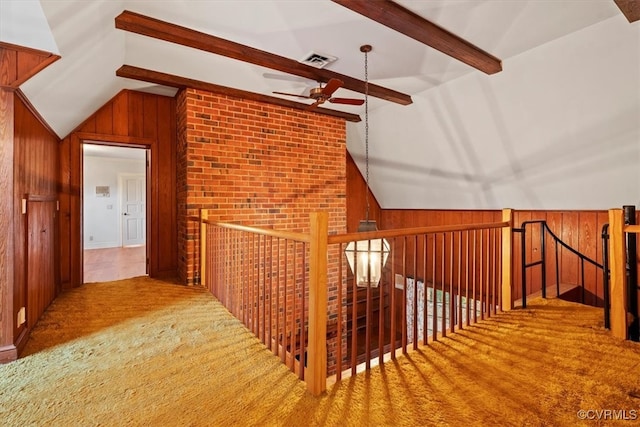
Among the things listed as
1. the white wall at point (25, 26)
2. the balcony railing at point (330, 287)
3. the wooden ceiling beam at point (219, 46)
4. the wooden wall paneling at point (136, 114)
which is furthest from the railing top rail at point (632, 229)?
the wooden wall paneling at point (136, 114)

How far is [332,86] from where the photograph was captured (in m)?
2.80

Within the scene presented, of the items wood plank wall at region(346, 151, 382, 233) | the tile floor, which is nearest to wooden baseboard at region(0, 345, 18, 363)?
the tile floor

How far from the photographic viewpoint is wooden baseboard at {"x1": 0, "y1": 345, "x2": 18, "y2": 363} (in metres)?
1.90

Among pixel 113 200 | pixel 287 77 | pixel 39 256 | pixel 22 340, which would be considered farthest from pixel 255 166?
pixel 113 200

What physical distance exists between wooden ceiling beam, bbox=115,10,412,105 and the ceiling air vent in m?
0.07

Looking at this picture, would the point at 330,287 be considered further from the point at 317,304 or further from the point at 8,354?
the point at 8,354

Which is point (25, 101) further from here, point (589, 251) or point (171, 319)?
point (589, 251)

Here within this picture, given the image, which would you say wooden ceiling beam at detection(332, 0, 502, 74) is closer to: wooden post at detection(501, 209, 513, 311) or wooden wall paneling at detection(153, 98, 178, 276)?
wooden post at detection(501, 209, 513, 311)

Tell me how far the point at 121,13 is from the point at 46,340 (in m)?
2.43

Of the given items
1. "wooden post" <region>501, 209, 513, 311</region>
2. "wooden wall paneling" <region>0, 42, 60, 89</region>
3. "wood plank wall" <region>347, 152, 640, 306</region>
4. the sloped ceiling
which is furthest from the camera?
"wood plank wall" <region>347, 152, 640, 306</region>

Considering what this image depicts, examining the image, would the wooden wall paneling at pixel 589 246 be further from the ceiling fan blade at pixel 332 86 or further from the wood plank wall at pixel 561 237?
the ceiling fan blade at pixel 332 86

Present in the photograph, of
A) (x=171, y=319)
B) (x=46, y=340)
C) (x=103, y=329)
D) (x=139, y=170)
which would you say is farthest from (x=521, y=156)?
(x=139, y=170)

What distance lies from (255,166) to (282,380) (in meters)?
2.88

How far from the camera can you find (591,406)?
1.50 metres
